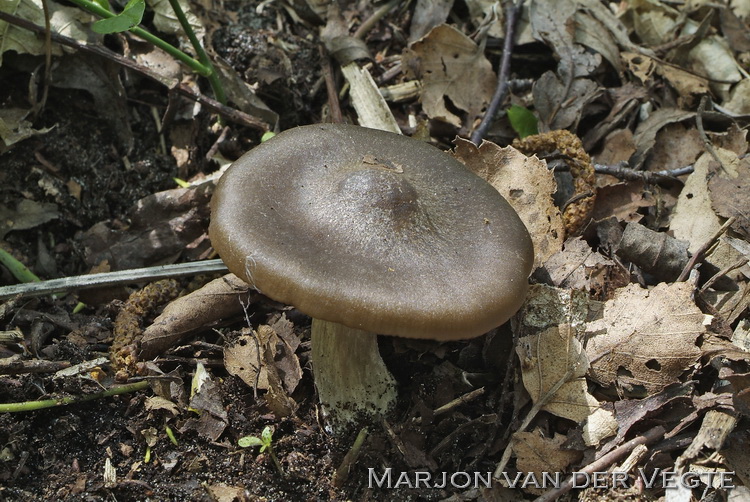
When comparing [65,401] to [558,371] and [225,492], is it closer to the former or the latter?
[225,492]

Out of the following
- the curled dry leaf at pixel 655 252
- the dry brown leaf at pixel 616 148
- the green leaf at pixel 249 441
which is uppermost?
the dry brown leaf at pixel 616 148

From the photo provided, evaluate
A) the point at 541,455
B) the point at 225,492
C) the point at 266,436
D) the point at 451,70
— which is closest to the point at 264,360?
the point at 266,436

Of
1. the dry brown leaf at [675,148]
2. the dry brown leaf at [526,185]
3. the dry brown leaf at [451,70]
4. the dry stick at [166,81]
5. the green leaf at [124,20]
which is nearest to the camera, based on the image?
the green leaf at [124,20]

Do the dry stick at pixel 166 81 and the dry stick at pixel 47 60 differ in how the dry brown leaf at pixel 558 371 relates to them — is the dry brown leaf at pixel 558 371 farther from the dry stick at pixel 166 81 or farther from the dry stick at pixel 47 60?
the dry stick at pixel 47 60

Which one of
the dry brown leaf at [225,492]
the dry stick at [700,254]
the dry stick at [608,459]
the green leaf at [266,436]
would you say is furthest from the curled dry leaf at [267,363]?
the dry stick at [700,254]

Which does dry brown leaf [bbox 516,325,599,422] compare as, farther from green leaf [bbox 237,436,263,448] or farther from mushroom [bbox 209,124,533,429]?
green leaf [bbox 237,436,263,448]

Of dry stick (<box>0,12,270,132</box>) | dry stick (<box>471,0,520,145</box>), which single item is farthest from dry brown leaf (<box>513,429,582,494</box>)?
dry stick (<box>0,12,270,132</box>)

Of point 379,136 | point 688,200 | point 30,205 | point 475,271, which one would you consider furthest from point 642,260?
point 30,205
